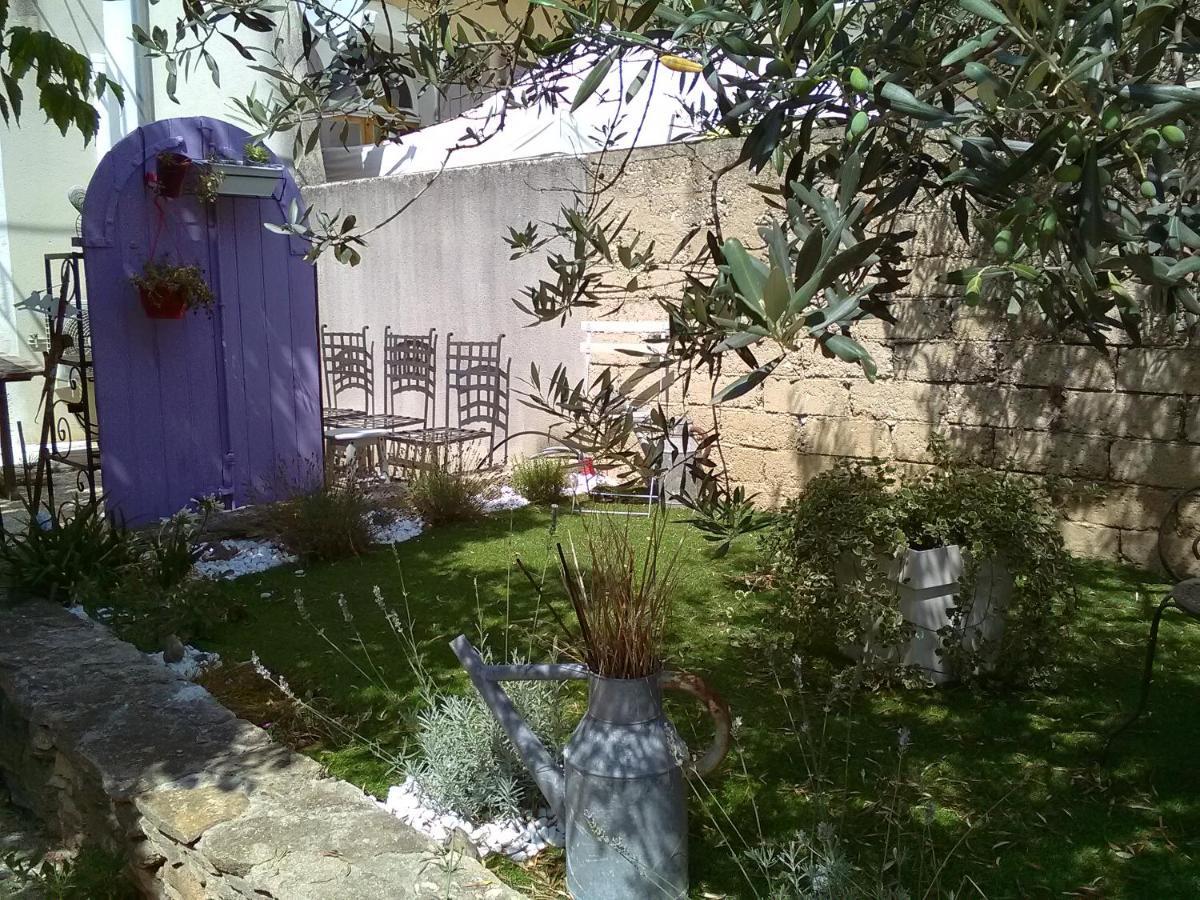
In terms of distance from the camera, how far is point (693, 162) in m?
6.68

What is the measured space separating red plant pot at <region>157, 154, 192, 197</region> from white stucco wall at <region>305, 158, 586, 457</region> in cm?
226

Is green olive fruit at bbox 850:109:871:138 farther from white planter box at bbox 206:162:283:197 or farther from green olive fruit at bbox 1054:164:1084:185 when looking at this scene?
white planter box at bbox 206:162:283:197

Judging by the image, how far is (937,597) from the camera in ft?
11.8

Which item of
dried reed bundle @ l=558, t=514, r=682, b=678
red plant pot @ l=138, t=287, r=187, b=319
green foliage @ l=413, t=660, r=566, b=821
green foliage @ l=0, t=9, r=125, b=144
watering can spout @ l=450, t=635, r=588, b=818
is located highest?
green foliage @ l=0, t=9, r=125, b=144

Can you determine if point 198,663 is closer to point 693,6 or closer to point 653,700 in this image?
point 653,700

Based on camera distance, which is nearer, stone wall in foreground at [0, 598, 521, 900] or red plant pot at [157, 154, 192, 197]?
stone wall in foreground at [0, 598, 521, 900]

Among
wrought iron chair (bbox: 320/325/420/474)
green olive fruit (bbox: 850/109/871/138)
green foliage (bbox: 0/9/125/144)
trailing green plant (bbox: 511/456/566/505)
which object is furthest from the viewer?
wrought iron chair (bbox: 320/325/420/474)

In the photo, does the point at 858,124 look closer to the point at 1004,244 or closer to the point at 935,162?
the point at 1004,244

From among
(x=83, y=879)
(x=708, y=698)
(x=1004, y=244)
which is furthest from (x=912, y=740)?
(x=83, y=879)

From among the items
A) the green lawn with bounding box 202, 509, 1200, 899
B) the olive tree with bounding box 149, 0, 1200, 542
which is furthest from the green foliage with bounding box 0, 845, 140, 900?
the olive tree with bounding box 149, 0, 1200, 542

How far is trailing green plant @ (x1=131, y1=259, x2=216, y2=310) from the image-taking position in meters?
5.77

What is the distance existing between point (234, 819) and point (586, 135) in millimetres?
6232

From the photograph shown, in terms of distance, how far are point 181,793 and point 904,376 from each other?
4.63m

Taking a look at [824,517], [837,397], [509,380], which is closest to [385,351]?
[509,380]
